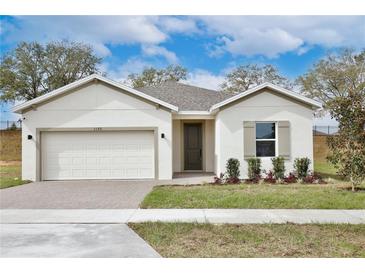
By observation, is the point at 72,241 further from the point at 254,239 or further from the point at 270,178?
the point at 270,178

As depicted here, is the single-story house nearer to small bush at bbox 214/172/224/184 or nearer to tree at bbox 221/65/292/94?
small bush at bbox 214/172/224/184

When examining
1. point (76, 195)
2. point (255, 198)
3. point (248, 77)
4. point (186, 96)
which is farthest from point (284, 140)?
point (248, 77)

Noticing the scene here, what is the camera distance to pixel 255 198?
377 inches

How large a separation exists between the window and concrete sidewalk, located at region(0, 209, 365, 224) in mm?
6330

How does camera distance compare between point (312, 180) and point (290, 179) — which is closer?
point (312, 180)

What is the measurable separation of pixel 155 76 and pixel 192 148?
19432 millimetres

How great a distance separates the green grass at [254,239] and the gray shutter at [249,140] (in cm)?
754

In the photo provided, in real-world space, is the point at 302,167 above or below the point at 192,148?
below

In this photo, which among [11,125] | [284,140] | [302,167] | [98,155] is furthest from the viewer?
[11,125]

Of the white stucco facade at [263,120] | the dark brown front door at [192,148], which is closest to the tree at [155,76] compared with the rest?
the dark brown front door at [192,148]

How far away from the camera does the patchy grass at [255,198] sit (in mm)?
8812

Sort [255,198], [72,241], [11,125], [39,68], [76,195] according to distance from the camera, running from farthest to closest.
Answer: [39,68]
[11,125]
[76,195]
[255,198]
[72,241]

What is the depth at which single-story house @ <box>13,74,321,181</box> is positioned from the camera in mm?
14398

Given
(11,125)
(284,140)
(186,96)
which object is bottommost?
(284,140)
